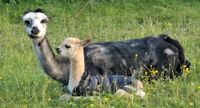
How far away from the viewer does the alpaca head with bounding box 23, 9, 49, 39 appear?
8.77m

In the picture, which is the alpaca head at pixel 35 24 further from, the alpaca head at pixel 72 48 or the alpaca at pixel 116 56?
the alpaca head at pixel 72 48

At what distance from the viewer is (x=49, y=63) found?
348 inches

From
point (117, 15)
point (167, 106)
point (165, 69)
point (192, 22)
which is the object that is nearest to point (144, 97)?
point (167, 106)

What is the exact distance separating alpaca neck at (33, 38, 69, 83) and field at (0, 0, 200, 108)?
177mm

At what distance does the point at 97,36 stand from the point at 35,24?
17.3 feet

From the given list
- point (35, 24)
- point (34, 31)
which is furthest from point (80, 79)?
point (35, 24)

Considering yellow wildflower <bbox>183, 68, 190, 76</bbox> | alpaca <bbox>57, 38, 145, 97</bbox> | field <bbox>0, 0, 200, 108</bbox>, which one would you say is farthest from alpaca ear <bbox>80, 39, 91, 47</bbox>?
yellow wildflower <bbox>183, 68, 190, 76</bbox>

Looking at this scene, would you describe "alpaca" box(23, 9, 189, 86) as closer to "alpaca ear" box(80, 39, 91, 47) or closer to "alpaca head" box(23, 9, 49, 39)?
"alpaca head" box(23, 9, 49, 39)

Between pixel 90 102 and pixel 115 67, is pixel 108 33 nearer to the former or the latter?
pixel 115 67

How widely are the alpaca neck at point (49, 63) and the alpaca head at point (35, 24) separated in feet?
0.41

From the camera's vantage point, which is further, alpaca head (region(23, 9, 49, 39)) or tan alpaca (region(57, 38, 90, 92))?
alpaca head (region(23, 9, 49, 39))

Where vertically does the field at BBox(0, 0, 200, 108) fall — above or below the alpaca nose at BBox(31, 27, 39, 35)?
below

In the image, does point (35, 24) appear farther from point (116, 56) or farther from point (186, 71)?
point (186, 71)

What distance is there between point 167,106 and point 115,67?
1990 millimetres
